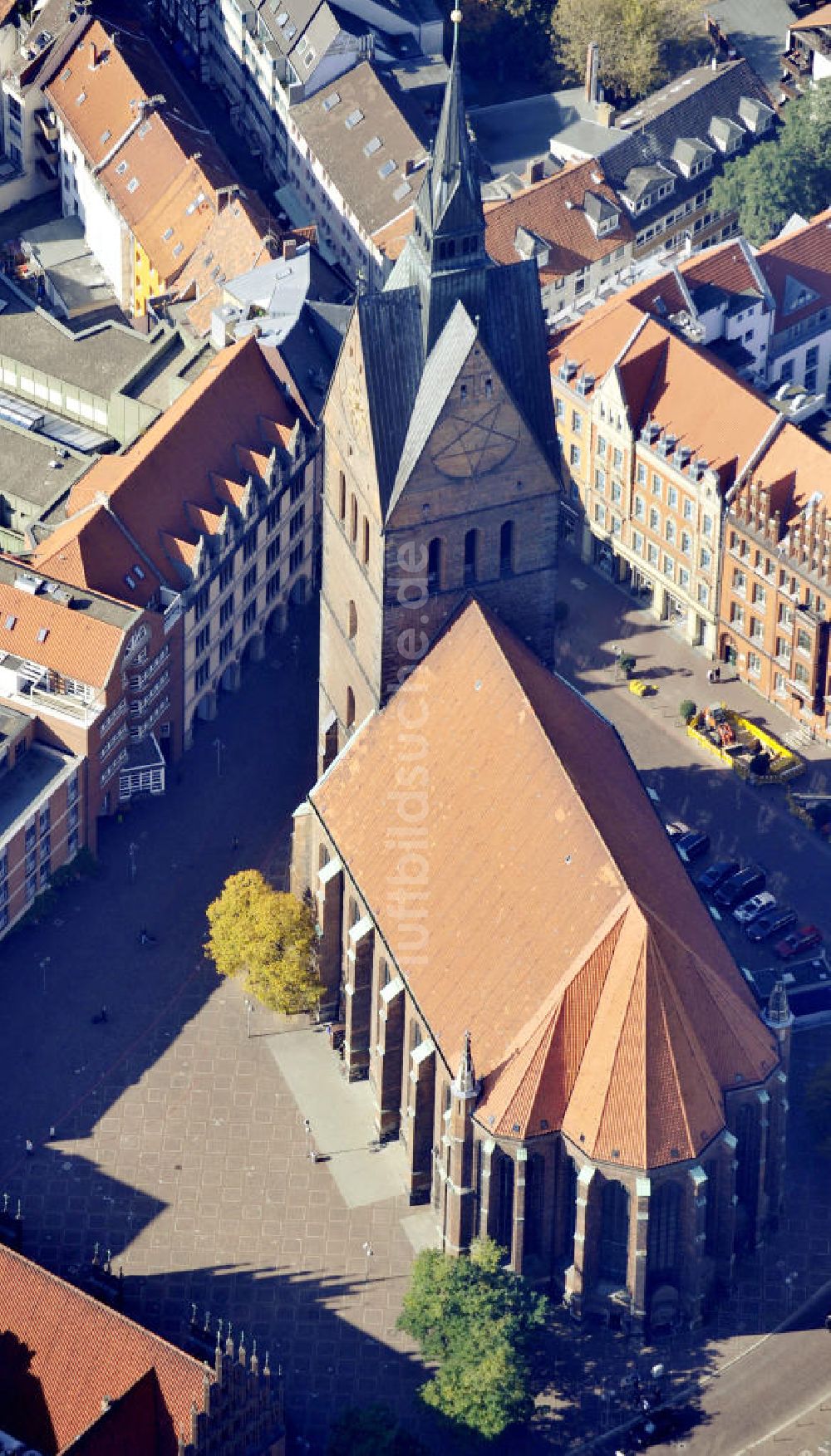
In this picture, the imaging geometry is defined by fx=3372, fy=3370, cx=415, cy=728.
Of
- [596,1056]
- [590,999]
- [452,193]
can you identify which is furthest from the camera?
[452,193]

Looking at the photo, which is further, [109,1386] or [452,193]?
[452,193]

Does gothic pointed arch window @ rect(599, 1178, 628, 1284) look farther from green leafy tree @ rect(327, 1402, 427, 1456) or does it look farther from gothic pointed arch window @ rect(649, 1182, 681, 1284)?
green leafy tree @ rect(327, 1402, 427, 1456)

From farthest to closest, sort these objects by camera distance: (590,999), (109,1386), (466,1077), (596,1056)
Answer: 1. (466,1077)
2. (590,999)
3. (596,1056)
4. (109,1386)

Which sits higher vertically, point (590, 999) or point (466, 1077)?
point (590, 999)

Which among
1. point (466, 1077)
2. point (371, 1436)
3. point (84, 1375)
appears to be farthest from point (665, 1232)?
point (84, 1375)

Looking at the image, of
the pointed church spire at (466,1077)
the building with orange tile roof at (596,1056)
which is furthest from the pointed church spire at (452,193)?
the pointed church spire at (466,1077)

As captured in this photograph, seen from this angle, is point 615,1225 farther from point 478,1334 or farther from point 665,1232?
point 478,1334
